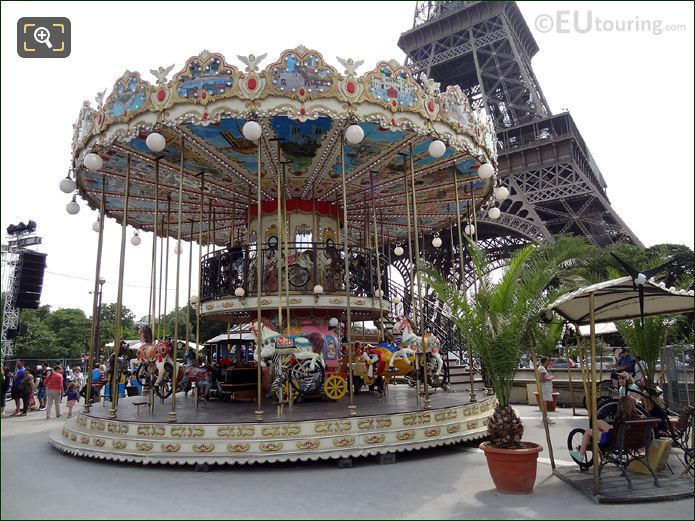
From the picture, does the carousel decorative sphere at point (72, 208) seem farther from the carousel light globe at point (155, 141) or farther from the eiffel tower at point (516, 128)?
the eiffel tower at point (516, 128)

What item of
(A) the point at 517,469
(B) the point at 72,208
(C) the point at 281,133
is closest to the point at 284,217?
(C) the point at 281,133

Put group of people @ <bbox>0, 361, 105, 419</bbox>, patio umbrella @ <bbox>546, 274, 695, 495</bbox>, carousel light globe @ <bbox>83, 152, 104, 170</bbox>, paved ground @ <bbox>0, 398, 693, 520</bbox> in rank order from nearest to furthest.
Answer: paved ground @ <bbox>0, 398, 693, 520</bbox>
patio umbrella @ <bbox>546, 274, 695, 495</bbox>
carousel light globe @ <bbox>83, 152, 104, 170</bbox>
group of people @ <bbox>0, 361, 105, 419</bbox>

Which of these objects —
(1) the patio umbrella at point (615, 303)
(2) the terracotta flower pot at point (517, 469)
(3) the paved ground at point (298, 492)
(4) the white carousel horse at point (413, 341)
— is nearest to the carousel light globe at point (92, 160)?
(3) the paved ground at point (298, 492)

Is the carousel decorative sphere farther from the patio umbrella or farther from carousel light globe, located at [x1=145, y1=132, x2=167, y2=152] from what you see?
the patio umbrella

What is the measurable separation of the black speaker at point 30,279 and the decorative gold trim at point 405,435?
18029 millimetres

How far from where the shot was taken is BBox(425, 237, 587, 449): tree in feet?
21.5

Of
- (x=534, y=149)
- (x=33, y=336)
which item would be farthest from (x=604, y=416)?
(x=33, y=336)

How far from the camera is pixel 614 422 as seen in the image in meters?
6.39

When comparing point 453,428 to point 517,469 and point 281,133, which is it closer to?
point 517,469

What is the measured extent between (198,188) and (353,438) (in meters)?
8.49

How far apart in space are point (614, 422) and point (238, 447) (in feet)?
17.2

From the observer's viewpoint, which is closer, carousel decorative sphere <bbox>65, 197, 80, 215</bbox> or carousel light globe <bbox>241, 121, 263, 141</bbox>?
carousel light globe <bbox>241, 121, 263, 141</bbox>

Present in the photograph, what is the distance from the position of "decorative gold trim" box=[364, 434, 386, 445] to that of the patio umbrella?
3.21 metres

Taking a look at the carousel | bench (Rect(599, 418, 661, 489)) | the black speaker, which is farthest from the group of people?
bench (Rect(599, 418, 661, 489))
